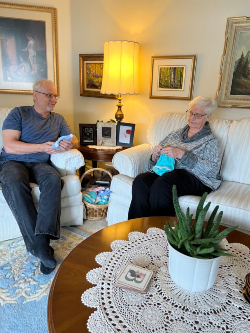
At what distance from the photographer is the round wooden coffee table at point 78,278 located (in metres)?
0.72

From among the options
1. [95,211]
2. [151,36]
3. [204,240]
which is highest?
[151,36]

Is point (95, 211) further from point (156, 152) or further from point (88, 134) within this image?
point (88, 134)

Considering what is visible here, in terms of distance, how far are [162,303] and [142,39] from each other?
2491mm

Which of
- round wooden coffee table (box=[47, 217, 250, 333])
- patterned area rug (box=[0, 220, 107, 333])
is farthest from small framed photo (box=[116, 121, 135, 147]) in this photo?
round wooden coffee table (box=[47, 217, 250, 333])

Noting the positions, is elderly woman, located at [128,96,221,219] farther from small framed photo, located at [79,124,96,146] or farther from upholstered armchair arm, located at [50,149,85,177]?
small framed photo, located at [79,124,96,146]

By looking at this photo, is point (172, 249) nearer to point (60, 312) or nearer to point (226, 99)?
point (60, 312)

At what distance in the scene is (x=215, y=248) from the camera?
815mm

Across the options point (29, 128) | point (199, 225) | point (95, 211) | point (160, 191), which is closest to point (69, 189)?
point (95, 211)

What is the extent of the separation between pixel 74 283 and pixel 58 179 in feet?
3.30

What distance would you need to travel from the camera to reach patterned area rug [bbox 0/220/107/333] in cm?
119

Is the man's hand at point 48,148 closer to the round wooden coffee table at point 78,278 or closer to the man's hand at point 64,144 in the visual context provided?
the man's hand at point 64,144

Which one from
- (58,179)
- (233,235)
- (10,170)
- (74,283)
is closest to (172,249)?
(74,283)

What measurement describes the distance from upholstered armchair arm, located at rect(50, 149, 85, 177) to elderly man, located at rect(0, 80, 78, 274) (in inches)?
2.0

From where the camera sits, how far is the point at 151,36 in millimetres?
2512
